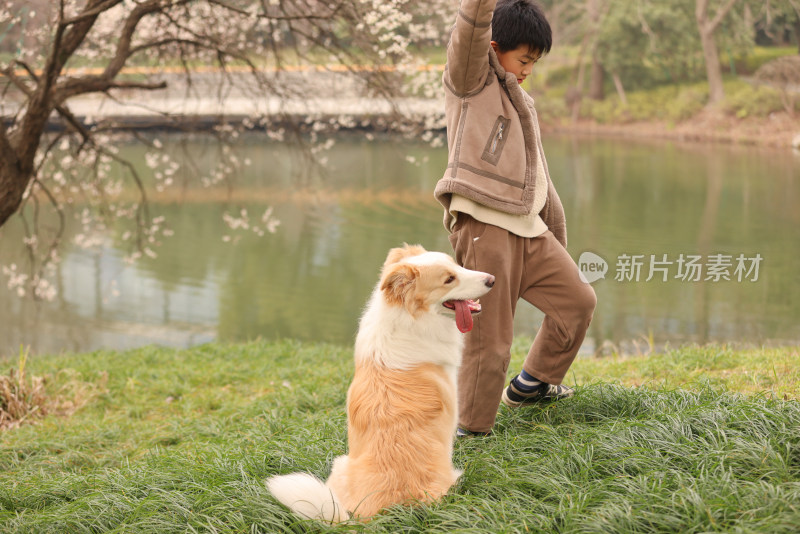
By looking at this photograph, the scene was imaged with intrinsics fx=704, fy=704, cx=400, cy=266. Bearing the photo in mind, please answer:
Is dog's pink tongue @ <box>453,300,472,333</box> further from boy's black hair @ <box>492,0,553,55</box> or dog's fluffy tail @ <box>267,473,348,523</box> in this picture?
boy's black hair @ <box>492,0,553,55</box>

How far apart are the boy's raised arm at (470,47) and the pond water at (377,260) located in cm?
A: 109

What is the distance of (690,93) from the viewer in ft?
93.3

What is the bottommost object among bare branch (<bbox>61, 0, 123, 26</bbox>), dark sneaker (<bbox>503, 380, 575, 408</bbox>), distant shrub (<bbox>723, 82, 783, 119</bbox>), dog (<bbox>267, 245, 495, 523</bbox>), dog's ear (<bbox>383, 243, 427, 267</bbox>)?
dark sneaker (<bbox>503, 380, 575, 408</bbox>)

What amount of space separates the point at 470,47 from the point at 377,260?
1011cm

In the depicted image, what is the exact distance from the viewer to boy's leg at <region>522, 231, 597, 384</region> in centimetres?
333

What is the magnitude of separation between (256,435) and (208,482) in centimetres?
115

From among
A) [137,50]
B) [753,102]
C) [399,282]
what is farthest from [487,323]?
[753,102]

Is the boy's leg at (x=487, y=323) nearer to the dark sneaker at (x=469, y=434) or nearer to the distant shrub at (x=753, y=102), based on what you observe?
the dark sneaker at (x=469, y=434)

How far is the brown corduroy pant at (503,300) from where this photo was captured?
321 centimetres

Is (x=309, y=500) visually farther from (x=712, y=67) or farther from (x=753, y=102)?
(x=712, y=67)

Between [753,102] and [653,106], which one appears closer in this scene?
[753,102]

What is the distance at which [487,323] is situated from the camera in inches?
128

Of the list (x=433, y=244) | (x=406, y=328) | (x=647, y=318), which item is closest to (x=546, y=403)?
(x=406, y=328)

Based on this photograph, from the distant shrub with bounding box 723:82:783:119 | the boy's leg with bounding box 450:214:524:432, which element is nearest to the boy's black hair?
the boy's leg with bounding box 450:214:524:432
